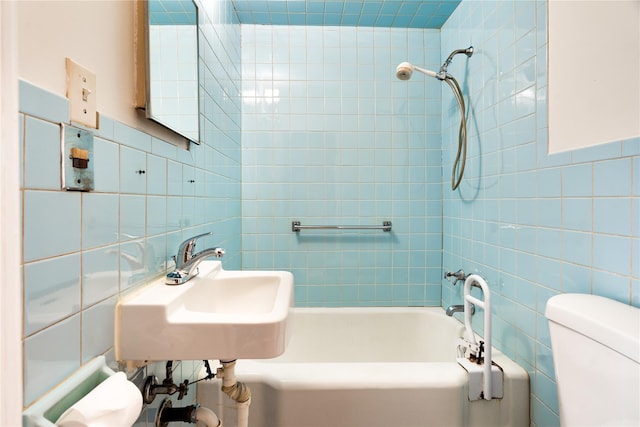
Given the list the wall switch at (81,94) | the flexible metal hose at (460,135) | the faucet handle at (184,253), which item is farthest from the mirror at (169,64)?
the flexible metal hose at (460,135)

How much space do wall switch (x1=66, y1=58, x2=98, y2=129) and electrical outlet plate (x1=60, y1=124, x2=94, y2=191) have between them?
0.02 m

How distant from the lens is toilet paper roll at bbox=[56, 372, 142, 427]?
450 millimetres

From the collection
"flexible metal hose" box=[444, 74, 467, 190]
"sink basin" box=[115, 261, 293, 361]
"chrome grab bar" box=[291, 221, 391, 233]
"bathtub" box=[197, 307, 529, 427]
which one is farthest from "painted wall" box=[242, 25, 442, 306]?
"sink basin" box=[115, 261, 293, 361]

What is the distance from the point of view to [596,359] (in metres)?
0.68

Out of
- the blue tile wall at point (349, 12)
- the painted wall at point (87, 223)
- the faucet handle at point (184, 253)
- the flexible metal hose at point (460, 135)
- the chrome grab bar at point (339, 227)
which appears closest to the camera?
the painted wall at point (87, 223)

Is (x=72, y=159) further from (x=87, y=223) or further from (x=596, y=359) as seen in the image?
(x=596, y=359)

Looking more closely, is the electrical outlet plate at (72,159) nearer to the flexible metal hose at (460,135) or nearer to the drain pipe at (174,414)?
the drain pipe at (174,414)

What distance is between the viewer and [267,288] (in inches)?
40.5

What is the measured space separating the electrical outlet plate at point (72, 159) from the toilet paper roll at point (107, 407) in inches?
13.9

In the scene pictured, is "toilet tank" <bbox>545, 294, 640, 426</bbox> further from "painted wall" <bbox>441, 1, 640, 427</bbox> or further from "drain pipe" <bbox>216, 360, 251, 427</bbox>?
"drain pipe" <bbox>216, 360, 251, 427</bbox>

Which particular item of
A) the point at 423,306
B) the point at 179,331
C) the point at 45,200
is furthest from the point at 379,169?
the point at 45,200

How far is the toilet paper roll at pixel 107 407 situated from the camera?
1.48 ft

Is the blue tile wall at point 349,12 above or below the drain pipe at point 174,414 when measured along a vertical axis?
above

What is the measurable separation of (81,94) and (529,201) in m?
A: 1.39
